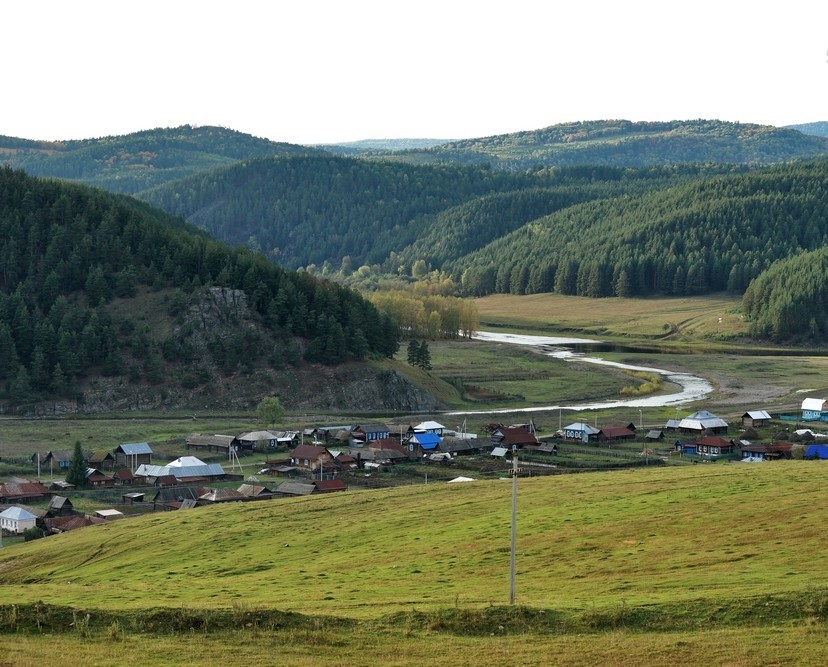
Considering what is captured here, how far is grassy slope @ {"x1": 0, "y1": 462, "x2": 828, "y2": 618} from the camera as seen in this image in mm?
41438

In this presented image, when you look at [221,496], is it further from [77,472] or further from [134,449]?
[134,449]

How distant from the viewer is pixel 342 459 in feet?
317

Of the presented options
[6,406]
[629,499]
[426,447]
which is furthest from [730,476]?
[6,406]

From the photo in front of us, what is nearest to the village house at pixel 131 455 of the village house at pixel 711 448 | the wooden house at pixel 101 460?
the wooden house at pixel 101 460

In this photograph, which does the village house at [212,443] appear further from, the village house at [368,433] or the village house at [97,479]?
the village house at [97,479]

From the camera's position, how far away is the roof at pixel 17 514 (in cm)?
7400

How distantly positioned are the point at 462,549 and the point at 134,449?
2152 inches

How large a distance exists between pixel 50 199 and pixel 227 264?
31.5m

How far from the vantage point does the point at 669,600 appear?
3766 cm

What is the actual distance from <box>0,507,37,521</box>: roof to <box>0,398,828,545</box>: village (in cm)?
6

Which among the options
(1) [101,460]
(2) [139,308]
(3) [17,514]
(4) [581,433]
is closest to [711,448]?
(4) [581,433]

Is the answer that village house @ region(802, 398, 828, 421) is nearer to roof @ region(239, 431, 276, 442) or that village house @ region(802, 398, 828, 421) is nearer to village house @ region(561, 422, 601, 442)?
village house @ region(561, 422, 601, 442)

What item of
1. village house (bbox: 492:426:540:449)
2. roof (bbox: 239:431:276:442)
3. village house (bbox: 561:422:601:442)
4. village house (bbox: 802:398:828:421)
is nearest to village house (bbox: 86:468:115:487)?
roof (bbox: 239:431:276:442)

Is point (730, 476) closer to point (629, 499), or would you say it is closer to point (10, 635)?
point (629, 499)
